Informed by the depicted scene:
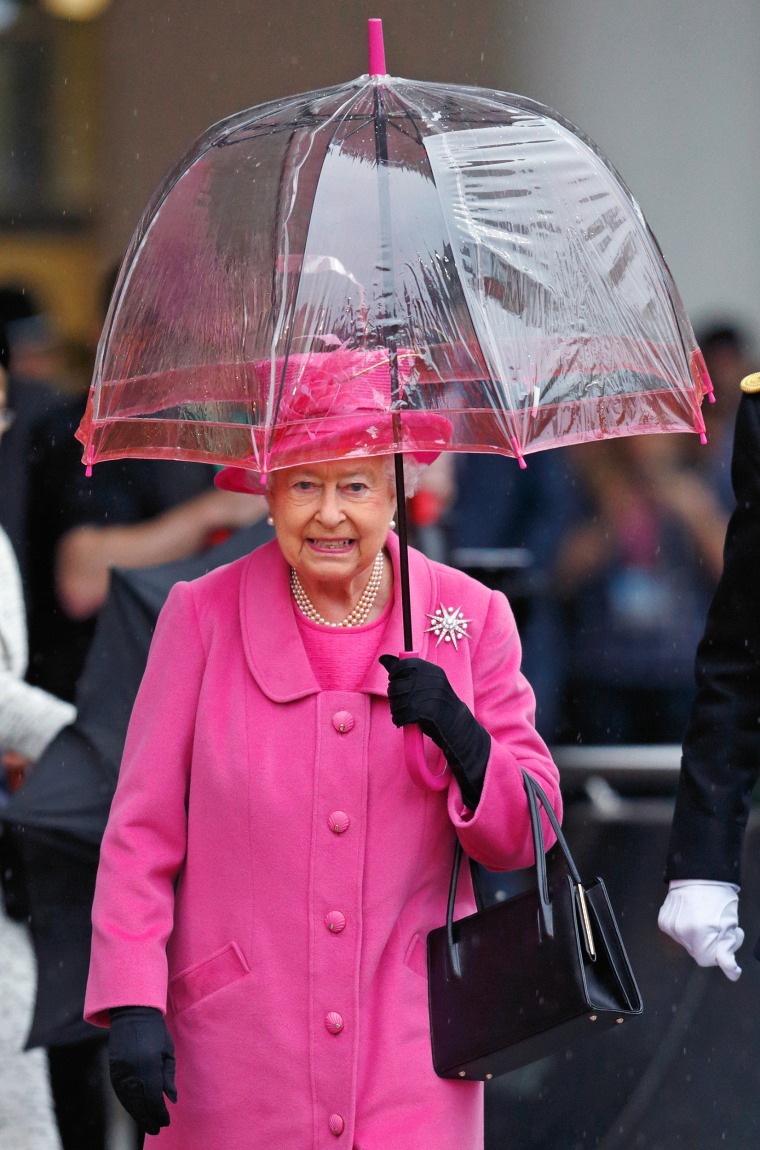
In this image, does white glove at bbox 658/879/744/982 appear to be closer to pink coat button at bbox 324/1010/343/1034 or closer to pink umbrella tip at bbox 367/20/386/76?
pink coat button at bbox 324/1010/343/1034

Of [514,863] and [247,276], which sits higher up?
[247,276]

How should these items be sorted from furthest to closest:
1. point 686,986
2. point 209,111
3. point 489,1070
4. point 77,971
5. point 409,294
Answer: point 209,111
point 686,986
point 77,971
point 489,1070
point 409,294

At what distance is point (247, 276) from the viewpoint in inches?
100

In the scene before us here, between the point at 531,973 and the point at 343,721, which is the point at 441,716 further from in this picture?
the point at 531,973

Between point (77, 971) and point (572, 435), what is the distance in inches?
64.1

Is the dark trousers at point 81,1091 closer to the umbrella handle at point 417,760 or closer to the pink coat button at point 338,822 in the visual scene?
the pink coat button at point 338,822

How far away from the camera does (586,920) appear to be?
8.33 ft

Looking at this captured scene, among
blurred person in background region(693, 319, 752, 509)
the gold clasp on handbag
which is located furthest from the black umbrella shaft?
blurred person in background region(693, 319, 752, 509)

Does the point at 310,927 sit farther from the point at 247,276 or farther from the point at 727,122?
the point at 727,122

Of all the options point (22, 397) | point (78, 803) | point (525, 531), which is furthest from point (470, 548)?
point (78, 803)

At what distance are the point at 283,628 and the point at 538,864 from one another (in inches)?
22.0

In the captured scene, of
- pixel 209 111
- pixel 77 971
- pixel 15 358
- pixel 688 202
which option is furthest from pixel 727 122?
pixel 77 971

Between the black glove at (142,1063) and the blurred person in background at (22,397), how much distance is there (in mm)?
2044

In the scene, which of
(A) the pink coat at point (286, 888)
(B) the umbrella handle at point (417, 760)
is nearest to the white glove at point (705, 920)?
(A) the pink coat at point (286, 888)
